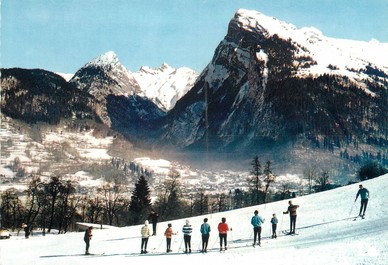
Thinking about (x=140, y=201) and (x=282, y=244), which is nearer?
(x=282, y=244)

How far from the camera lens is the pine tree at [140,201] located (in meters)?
103

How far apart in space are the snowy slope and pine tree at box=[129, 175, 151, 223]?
195 feet

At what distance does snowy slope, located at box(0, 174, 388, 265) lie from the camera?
19.7m

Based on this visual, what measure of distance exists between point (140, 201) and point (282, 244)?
8429cm

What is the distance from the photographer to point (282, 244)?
2506 centimetres

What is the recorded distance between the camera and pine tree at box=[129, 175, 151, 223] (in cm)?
10319

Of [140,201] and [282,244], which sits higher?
[282,244]

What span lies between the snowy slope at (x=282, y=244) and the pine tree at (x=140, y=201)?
59578mm

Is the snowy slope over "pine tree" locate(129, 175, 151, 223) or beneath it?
over

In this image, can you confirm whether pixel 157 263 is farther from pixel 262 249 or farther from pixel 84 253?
pixel 84 253

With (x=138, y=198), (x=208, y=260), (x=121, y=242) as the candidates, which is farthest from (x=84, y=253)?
(x=138, y=198)

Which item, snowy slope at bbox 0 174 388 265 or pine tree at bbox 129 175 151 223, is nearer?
snowy slope at bbox 0 174 388 265

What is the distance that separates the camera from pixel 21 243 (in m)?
42.6

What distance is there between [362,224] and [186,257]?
11.4 metres
